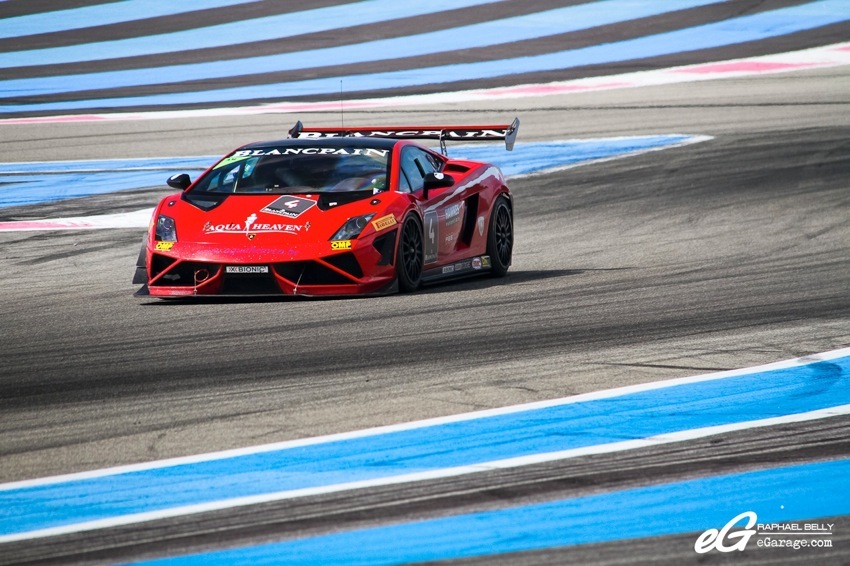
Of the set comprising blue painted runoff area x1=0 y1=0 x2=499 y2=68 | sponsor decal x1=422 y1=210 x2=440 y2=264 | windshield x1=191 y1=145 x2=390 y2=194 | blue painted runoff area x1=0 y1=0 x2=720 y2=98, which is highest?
windshield x1=191 y1=145 x2=390 y2=194

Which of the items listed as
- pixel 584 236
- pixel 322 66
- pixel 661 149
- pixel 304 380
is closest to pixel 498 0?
pixel 322 66

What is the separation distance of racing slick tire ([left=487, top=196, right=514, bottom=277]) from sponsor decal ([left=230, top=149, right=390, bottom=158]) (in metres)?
1.20

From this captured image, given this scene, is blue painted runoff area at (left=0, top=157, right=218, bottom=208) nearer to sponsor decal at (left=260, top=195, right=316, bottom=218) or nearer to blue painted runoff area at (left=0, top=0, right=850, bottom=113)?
blue painted runoff area at (left=0, top=0, right=850, bottom=113)

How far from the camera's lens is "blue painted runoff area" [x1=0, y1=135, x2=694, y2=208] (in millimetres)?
16098

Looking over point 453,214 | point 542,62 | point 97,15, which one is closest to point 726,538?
point 453,214

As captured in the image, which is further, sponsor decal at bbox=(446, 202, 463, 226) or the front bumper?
sponsor decal at bbox=(446, 202, 463, 226)

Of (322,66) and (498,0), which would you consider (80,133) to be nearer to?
(322,66)

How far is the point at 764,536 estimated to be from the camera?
13.2 feet

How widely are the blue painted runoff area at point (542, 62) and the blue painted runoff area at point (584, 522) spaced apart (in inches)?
807

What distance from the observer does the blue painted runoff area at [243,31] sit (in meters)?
28.2

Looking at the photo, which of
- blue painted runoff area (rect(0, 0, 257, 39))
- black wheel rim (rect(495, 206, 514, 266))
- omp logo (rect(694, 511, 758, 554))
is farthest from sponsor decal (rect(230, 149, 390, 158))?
blue painted runoff area (rect(0, 0, 257, 39))

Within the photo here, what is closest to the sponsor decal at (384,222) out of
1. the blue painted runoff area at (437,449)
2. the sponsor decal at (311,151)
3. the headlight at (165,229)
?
the sponsor decal at (311,151)

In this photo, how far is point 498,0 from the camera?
32.2 meters

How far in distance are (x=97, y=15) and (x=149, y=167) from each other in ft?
45.5
